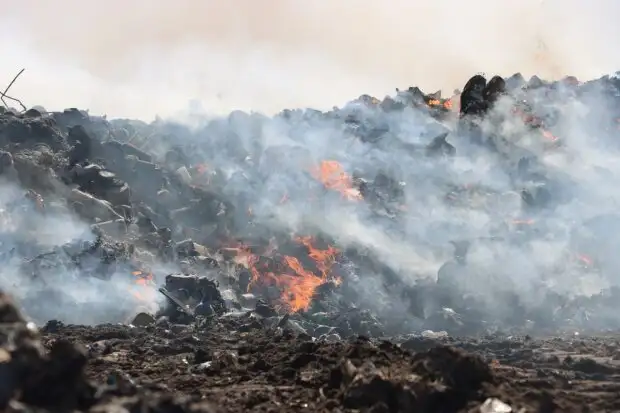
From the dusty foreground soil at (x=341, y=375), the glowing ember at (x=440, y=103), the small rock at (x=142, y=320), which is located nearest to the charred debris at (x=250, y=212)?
the small rock at (x=142, y=320)

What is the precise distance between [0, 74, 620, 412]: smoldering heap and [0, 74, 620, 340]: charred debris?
124mm

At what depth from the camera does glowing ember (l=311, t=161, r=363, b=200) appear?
3809 centimetres

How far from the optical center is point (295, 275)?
3147cm

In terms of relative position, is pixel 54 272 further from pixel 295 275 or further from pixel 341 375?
pixel 341 375

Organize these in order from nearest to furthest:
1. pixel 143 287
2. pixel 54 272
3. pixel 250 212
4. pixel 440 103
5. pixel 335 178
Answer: pixel 54 272, pixel 143 287, pixel 250 212, pixel 335 178, pixel 440 103

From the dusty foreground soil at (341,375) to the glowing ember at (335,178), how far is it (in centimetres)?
2006

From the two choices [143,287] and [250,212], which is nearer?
Result: [143,287]

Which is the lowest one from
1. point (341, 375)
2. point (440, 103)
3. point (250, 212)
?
point (341, 375)

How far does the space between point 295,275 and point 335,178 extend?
10932mm

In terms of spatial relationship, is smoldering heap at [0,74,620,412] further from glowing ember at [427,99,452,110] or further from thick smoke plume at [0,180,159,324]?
glowing ember at [427,99,452,110]

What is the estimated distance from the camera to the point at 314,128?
4834cm

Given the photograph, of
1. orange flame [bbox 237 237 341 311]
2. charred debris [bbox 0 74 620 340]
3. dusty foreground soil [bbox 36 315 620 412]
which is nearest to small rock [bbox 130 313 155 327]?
charred debris [bbox 0 74 620 340]

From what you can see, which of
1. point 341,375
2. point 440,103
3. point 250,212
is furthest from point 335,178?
point 341,375

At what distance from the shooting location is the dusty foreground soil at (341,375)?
8.78 metres
